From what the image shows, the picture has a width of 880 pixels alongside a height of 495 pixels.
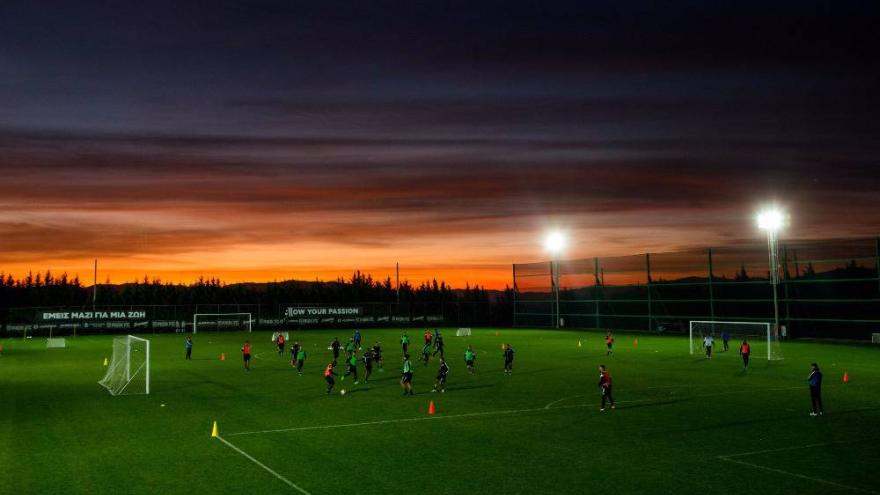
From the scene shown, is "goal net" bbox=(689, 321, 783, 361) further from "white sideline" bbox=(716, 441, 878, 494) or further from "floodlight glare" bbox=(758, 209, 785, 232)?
"white sideline" bbox=(716, 441, 878, 494)

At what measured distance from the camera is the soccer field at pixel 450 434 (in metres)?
16.6

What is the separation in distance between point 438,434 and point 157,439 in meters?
8.11

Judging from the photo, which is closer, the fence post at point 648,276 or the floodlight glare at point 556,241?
the fence post at point 648,276

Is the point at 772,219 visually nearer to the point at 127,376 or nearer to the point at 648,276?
the point at 648,276

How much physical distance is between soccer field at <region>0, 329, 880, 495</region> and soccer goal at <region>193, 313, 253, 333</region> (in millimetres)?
48910

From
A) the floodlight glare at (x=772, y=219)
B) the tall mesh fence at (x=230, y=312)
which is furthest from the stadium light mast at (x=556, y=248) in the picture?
the floodlight glare at (x=772, y=219)

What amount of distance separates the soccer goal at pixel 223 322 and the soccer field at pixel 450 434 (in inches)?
1926

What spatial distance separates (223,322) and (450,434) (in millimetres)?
74588

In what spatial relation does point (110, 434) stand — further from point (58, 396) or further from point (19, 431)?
point (58, 396)

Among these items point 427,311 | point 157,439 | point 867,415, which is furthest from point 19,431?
point 427,311

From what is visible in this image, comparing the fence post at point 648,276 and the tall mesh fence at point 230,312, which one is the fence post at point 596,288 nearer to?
the fence post at point 648,276

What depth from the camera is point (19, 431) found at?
2294cm

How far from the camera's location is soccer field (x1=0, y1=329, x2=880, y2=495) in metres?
16.6

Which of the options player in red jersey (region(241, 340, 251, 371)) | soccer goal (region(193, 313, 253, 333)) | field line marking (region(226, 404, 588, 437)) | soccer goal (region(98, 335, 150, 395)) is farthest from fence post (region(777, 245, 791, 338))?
soccer goal (region(193, 313, 253, 333))
